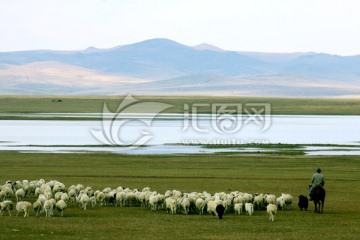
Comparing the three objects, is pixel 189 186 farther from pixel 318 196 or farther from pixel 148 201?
pixel 318 196

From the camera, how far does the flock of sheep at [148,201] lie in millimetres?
21656

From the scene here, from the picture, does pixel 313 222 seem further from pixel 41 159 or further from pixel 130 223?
pixel 41 159

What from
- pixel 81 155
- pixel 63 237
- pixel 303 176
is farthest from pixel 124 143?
pixel 63 237

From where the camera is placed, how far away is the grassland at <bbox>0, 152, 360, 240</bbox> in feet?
61.0

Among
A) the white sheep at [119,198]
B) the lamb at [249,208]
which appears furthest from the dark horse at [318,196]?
the white sheep at [119,198]

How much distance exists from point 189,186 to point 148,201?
5.27 meters

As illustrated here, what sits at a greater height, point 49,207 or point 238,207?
point 49,207

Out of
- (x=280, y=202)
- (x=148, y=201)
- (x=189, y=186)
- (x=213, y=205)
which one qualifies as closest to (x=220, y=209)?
(x=213, y=205)

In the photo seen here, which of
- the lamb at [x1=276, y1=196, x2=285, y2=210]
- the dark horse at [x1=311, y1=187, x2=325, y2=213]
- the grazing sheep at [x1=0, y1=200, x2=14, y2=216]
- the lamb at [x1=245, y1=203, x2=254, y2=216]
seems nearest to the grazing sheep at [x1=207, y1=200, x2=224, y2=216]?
the lamb at [x1=245, y1=203, x2=254, y2=216]

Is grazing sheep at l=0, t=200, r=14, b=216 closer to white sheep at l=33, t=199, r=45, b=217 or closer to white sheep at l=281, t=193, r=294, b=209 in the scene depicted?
white sheep at l=33, t=199, r=45, b=217

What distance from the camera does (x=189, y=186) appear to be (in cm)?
2916

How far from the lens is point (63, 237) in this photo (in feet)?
57.8

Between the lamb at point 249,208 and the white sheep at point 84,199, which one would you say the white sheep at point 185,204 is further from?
the white sheep at point 84,199

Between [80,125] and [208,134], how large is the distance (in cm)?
1615
